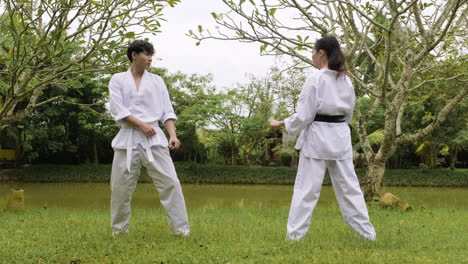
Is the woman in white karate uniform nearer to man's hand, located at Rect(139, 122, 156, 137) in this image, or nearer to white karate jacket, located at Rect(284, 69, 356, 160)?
white karate jacket, located at Rect(284, 69, 356, 160)

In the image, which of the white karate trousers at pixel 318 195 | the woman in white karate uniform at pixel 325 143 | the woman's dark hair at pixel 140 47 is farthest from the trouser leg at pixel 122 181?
the white karate trousers at pixel 318 195

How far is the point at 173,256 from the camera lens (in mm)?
3174

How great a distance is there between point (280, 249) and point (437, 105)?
702 inches

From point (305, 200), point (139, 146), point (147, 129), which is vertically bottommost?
point (305, 200)

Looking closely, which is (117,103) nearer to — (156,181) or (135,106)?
(135,106)

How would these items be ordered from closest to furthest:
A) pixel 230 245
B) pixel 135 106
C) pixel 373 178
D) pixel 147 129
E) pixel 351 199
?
pixel 230 245 → pixel 351 199 → pixel 147 129 → pixel 135 106 → pixel 373 178

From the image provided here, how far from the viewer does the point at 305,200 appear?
3.64 meters

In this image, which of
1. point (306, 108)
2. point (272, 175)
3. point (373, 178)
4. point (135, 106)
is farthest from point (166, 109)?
point (272, 175)

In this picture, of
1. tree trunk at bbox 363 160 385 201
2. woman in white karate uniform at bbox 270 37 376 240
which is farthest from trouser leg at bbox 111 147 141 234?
tree trunk at bbox 363 160 385 201

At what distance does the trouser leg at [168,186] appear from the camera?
3.85 meters

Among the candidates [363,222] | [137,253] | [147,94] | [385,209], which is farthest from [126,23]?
[385,209]

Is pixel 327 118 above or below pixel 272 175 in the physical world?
above

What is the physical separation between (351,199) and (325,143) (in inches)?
18.0

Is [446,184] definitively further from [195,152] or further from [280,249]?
[280,249]
